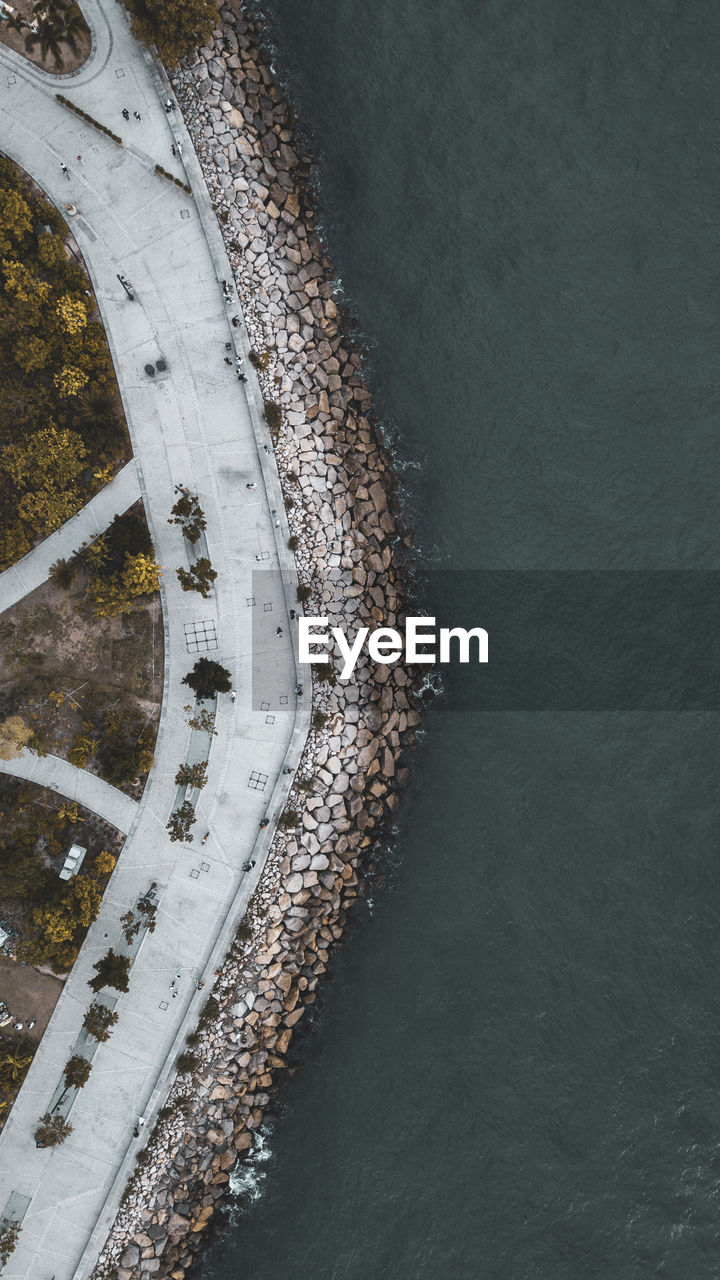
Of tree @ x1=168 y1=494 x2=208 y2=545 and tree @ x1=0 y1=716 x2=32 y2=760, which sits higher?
tree @ x1=168 y1=494 x2=208 y2=545

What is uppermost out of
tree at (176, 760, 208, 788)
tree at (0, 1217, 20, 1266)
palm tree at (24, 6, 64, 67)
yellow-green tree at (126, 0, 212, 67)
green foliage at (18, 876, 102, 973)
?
yellow-green tree at (126, 0, 212, 67)

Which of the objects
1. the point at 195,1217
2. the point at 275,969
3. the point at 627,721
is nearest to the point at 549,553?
the point at 627,721

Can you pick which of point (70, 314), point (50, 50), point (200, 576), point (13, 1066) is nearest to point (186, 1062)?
point (13, 1066)

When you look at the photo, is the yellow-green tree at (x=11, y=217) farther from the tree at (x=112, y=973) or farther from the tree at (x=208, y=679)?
the tree at (x=112, y=973)

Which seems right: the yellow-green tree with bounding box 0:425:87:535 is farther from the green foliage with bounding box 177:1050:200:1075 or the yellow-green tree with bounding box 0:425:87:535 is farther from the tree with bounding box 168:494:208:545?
the green foliage with bounding box 177:1050:200:1075

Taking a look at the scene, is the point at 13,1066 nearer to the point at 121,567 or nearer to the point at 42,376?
the point at 121,567

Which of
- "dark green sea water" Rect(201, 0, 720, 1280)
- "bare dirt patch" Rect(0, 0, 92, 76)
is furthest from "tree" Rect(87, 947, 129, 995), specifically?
"bare dirt patch" Rect(0, 0, 92, 76)
